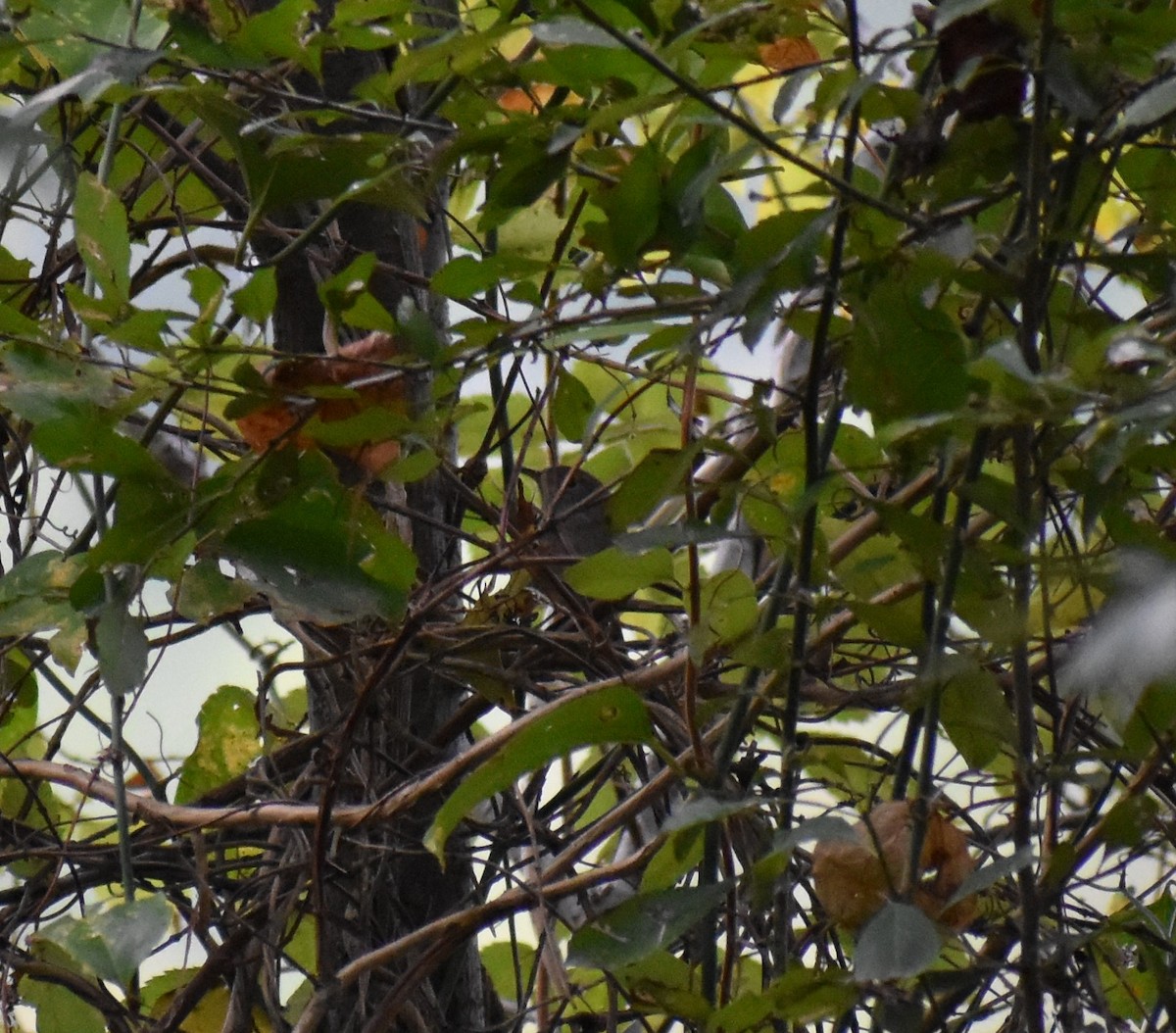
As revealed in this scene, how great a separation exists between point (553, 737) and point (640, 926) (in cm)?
8

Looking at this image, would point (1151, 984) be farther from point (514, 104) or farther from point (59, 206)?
point (59, 206)

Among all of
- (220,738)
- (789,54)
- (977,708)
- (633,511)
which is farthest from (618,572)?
(220,738)

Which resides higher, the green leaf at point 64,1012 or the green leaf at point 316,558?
the green leaf at point 316,558

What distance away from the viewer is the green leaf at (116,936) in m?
0.55

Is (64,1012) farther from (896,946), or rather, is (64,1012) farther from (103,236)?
(896,946)

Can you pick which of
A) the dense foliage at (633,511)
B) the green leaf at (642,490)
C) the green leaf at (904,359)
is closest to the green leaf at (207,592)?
the dense foliage at (633,511)

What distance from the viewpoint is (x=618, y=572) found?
570 mm

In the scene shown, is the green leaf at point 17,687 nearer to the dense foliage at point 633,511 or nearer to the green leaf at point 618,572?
the dense foliage at point 633,511

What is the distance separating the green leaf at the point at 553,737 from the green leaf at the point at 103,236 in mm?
267

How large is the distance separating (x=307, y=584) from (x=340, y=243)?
12.9 inches

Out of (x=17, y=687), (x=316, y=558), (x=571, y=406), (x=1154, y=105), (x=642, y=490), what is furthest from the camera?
(x=17, y=687)

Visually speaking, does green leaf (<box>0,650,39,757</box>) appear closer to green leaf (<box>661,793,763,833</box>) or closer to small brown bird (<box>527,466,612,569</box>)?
small brown bird (<box>527,466,612,569</box>)

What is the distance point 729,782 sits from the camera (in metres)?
0.64

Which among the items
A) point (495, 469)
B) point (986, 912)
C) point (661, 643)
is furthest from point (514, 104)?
point (986, 912)
